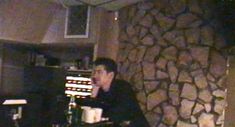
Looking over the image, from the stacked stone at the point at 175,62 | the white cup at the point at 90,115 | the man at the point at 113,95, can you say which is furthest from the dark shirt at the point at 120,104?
the stacked stone at the point at 175,62

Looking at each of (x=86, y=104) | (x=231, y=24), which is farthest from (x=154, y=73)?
(x=86, y=104)

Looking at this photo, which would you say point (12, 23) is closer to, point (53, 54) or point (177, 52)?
point (53, 54)

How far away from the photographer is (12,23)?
146 inches

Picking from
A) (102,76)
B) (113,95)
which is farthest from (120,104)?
(102,76)

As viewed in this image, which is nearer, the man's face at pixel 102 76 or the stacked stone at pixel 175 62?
the man's face at pixel 102 76

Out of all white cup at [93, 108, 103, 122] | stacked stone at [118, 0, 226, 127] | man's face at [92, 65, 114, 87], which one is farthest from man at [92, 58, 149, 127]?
stacked stone at [118, 0, 226, 127]

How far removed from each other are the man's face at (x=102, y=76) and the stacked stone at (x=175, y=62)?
112 centimetres

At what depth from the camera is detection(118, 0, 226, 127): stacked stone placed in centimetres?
330

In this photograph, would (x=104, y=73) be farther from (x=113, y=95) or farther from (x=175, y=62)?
(x=175, y=62)

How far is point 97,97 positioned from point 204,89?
1.22 metres

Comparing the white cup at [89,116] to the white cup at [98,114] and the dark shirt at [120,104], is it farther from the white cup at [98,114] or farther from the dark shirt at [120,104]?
the dark shirt at [120,104]

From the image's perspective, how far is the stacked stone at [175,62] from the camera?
3301 millimetres

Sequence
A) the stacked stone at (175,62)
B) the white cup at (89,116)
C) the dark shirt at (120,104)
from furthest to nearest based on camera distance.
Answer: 1. the stacked stone at (175,62)
2. the dark shirt at (120,104)
3. the white cup at (89,116)

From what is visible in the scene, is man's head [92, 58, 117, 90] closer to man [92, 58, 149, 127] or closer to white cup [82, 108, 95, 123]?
man [92, 58, 149, 127]
